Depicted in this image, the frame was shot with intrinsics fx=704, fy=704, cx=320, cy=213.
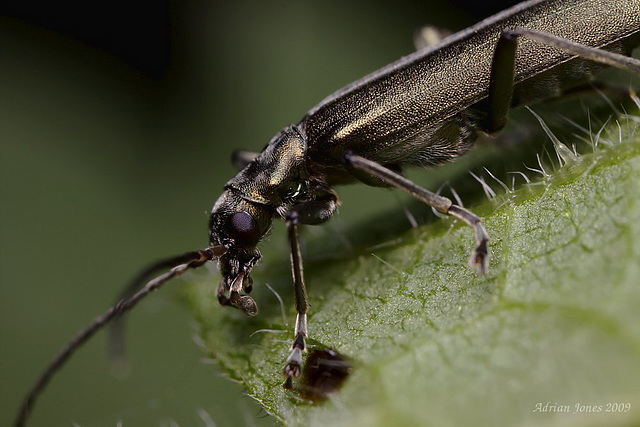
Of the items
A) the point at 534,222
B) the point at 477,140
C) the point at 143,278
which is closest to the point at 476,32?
the point at 477,140

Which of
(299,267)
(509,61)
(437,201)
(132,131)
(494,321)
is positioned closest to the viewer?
(494,321)

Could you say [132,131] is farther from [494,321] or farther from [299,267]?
[494,321]

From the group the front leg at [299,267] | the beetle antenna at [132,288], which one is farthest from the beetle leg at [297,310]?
the beetle antenna at [132,288]

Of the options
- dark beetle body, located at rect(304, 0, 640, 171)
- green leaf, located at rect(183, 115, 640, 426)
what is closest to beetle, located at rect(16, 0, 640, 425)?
dark beetle body, located at rect(304, 0, 640, 171)

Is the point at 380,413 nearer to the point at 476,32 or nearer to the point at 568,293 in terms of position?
the point at 568,293

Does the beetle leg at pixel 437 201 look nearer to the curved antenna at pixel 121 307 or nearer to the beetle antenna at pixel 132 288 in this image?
the curved antenna at pixel 121 307

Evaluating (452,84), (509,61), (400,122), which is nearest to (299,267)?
(400,122)
